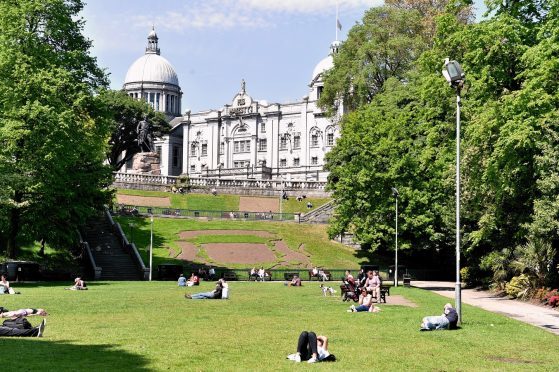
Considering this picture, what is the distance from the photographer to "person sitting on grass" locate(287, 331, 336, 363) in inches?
615

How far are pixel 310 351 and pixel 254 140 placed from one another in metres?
118

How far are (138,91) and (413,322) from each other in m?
145

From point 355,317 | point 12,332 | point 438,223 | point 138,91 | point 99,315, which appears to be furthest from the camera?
point 138,91

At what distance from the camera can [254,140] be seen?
133250 mm

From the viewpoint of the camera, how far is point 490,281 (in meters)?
42.9

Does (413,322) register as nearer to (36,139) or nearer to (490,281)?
(490,281)

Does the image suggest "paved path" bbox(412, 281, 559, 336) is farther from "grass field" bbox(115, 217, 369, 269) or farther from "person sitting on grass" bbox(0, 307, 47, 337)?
"grass field" bbox(115, 217, 369, 269)

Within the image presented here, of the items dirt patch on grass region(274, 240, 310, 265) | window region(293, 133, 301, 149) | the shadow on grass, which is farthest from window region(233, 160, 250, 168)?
the shadow on grass

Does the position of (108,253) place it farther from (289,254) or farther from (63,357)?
(63,357)

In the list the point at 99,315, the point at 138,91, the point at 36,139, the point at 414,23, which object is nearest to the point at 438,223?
the point at 414,23

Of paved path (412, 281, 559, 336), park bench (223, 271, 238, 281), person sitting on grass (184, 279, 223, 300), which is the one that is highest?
person sitting on grass (184, 279, 223, 300)

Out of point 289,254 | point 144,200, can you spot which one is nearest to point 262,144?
point 144,200

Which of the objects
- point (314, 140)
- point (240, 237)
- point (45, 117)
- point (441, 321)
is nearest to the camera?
point (441, 321)

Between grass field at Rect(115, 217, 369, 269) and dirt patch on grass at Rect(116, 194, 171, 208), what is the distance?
8.40 meters
